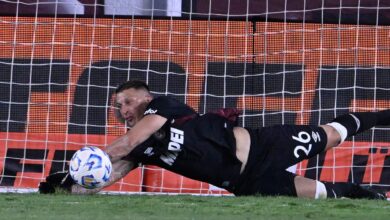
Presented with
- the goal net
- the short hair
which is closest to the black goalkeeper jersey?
the short hair

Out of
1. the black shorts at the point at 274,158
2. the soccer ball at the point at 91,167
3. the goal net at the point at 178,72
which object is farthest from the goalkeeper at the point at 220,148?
the goal net at the point at 178,72

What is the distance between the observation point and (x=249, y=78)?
31.1 ft

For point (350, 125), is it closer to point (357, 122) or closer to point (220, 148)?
point (357, 122)

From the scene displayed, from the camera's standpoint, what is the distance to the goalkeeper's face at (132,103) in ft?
24.1

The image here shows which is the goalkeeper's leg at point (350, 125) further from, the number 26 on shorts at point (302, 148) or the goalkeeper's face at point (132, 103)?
the goalkeeper's face at point (132, 103)

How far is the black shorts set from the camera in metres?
7.38

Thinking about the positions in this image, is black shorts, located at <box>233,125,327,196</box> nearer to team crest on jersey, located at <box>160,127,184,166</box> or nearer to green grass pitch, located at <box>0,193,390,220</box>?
green grass pitch, located at <box>0,193,390,220</box>

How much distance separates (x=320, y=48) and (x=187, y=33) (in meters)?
1.27

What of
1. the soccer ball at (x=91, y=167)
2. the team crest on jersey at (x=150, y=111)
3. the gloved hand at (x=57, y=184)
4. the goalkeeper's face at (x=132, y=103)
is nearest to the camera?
the soccer ball at (x=91, y=167)

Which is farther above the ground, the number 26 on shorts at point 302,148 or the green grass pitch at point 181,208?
the number 26 on shorts at point 302,148

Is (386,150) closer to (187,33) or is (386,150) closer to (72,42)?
(187,33)

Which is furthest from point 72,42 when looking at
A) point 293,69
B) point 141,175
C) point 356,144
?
point 356,144

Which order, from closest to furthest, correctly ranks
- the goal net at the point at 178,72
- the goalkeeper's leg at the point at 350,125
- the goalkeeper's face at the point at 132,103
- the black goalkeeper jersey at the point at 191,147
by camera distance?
the black goalkeeper jersey at the point at 191,147 → the goalkeeper's face at the point at 132,103 → the goalkeeper's leg at the point at 350,125 → the goal net at the point at 178,72

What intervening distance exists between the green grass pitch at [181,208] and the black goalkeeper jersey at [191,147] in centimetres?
21
